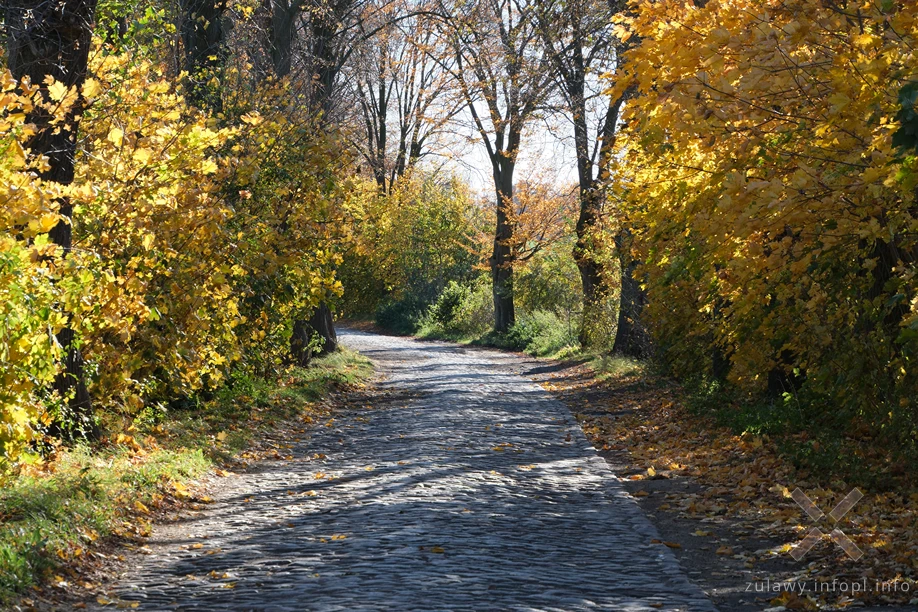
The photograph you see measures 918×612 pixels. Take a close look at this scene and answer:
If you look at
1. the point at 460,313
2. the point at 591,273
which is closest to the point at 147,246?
the point at 591,273

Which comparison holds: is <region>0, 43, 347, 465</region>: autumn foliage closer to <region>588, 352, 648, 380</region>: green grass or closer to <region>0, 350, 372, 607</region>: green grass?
<region>0, 350, 372, 607</region>: green grass

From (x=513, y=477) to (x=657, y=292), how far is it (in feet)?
19.2

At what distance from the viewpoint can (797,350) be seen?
11.3 meters

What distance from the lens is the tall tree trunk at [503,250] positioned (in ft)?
119

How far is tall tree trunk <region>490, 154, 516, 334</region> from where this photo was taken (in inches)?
1425

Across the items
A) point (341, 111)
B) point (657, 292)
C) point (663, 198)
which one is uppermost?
point (341, 111)

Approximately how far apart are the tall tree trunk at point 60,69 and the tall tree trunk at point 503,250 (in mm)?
26423

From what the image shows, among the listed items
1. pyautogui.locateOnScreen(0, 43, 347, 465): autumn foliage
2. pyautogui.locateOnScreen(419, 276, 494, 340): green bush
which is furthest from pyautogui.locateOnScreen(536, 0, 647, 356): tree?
pyautogui.locateOnScreen(419, 276, 494, 340): green bush

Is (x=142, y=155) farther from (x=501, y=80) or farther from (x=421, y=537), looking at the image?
(x=501, y=80)

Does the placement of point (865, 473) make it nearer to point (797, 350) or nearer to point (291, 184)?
point (797, 350)

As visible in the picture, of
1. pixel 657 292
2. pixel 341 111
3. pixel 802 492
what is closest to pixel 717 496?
pixel 802 492

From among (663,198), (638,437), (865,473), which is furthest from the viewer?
(638,437)

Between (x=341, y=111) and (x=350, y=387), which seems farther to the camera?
(x=341, y=111)

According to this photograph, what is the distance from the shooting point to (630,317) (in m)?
23.1
